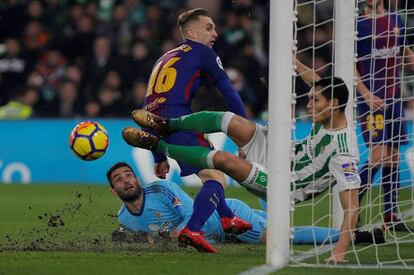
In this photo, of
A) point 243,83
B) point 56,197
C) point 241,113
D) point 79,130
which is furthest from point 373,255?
point 243,83

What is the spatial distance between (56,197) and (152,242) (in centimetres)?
485

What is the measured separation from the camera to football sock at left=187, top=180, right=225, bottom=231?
23.9ft

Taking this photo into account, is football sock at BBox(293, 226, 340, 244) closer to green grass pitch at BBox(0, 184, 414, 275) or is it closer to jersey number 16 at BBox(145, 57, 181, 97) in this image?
green grass pitch at BBox(0, 184, 414, 275)

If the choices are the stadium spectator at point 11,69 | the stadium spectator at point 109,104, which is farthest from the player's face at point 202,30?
the stadium spectator at point 11,69

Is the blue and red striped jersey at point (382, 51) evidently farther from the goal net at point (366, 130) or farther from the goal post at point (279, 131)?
the goal post at point (279, 131)

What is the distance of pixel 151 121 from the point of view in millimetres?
7566

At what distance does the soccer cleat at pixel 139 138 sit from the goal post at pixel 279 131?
4.24 ft

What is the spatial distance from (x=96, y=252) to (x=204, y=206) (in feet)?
2.57

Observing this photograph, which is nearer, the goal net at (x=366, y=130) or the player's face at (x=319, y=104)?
the goal net at (x=366, y=130)

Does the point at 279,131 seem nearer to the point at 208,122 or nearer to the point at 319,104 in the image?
the point at 319,104

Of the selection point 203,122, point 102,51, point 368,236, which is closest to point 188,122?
point 203,122

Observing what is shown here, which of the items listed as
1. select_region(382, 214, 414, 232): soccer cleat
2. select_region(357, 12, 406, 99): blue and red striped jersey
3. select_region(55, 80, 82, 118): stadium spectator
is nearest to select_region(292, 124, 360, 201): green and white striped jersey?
A: select_region(382, 214, 414, 232): soccer cleat

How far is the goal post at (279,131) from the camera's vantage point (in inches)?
252

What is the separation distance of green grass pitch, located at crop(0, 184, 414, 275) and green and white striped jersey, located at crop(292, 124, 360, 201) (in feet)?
1.65
